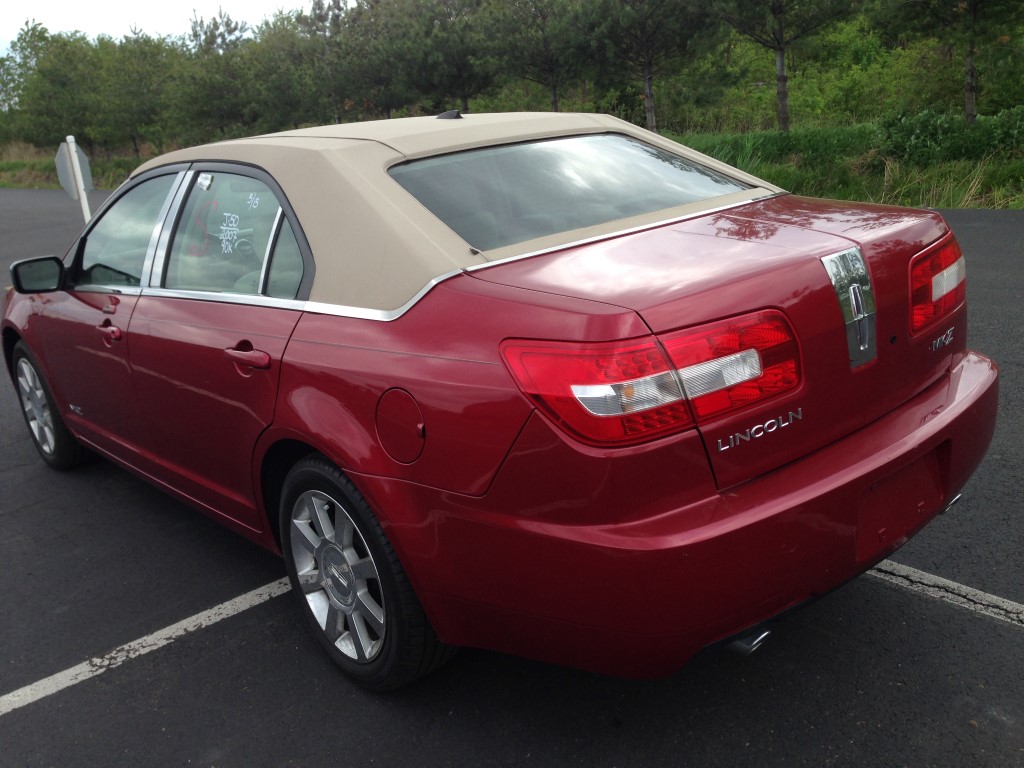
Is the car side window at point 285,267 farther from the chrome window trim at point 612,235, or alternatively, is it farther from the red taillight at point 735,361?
the red taillight at point 735,361

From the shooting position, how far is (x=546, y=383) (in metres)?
2.26

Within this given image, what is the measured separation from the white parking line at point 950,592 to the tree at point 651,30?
18917 millimetres

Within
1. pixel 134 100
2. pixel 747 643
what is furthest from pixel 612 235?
pixel 134 100

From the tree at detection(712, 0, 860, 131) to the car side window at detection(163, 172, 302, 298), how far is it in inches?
640

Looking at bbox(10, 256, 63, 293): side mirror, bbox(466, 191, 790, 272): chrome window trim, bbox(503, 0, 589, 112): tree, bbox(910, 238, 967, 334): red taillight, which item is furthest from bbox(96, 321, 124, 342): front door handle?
bbox(503, 0, 589, 112): tree

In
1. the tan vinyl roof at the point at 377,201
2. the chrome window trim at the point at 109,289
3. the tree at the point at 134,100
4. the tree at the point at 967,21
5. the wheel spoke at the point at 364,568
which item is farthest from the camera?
the tree at the point at 134,100

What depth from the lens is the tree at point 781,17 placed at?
685 inches

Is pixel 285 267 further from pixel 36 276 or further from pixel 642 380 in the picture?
pixel 36 276

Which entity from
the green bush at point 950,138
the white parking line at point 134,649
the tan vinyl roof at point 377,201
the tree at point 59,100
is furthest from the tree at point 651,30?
the tree at point 59,100

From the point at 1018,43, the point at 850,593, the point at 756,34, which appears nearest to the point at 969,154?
the point at 1018,43

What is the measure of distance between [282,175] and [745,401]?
1.74m

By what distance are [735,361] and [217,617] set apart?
2.28 metres

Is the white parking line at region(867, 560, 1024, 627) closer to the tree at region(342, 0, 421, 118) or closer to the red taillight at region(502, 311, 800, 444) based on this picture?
the red taillight at region(502, 311, 800, 444)

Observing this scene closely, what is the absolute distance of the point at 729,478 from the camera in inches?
90.9
